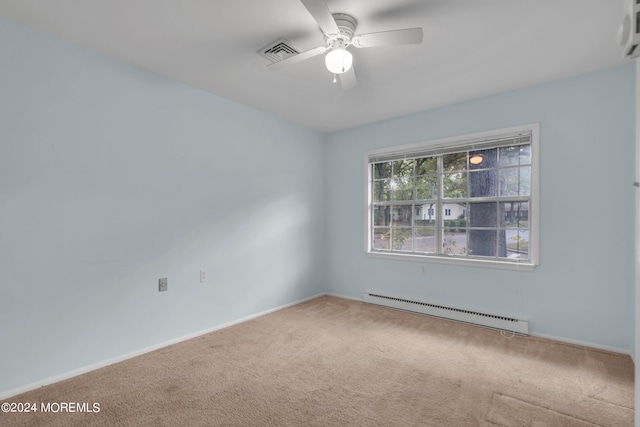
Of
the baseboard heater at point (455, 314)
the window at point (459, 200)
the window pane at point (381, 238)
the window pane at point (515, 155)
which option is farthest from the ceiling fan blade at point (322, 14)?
the baseboard heater at point (455, 314)

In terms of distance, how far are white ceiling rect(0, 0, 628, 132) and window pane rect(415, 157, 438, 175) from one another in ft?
2.56

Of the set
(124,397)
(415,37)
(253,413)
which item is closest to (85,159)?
(124,397)

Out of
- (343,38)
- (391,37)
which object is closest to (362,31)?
(343,38)

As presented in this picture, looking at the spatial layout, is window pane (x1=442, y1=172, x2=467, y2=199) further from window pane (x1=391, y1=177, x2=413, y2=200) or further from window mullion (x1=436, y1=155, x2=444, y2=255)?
window pane (x1=391, y1=177, x2=413, y2=200)

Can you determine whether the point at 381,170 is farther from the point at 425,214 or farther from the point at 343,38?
the point at 343,38

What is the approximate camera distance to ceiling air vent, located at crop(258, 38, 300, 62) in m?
2.23

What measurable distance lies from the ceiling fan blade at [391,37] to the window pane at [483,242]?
2316 millimetres

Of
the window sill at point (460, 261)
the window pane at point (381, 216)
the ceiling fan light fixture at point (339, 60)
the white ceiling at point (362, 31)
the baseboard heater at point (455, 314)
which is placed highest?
the white ceiling at point (362, 31)

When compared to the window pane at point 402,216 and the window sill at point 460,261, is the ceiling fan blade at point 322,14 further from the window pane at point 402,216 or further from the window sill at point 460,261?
the window sill at point 460,261

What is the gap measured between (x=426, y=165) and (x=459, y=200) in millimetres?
Result: 598

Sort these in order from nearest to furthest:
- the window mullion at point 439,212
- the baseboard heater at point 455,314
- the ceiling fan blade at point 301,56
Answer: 1. the ceiling fan blade at point 301,56
2. the baseboard heater at point 455,314
3. the window mullion at point 439,212

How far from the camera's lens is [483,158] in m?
3.39

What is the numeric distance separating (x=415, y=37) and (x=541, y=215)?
2.23 metres

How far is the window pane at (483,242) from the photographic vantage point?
3303 millimetres
